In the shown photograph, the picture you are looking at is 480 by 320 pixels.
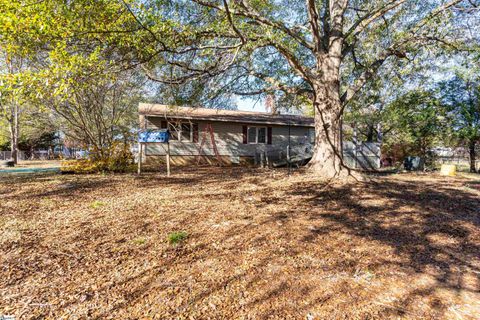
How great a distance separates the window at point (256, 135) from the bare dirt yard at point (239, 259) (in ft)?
35.7

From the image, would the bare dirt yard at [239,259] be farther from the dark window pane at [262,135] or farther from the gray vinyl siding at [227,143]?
the dark window pane at [262,135]

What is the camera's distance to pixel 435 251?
316 cm

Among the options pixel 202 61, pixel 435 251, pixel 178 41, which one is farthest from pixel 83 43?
pixel 435 251

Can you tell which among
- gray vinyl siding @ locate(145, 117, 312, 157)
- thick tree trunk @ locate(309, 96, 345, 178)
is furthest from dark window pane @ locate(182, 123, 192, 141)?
thick tree trunk @ locate(309, 96, 345, 178)

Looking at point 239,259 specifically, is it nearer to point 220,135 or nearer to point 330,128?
point 330,128

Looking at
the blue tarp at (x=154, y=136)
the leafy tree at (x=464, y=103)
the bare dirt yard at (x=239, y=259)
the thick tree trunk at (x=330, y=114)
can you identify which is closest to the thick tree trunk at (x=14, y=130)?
the blue tarp at (x=154, y=136)

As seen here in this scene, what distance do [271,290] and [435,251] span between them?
7.64 ft

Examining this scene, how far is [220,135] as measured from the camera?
15281 mm

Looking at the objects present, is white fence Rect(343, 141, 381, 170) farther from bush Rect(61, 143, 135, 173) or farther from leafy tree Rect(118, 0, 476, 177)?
bush Rect(61, 143, 135, 173)

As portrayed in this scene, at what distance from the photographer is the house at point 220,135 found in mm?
13852

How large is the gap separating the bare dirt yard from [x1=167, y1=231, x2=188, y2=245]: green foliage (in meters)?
0.06

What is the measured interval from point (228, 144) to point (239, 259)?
506 inches

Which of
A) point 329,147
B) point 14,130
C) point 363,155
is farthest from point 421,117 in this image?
point 14,130

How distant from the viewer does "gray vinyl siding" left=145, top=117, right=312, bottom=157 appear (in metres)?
14.0
